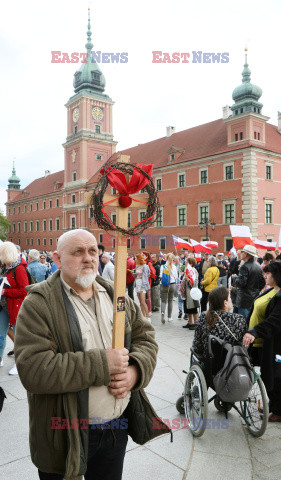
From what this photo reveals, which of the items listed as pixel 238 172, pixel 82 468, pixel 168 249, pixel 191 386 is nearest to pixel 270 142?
pixel 238 172

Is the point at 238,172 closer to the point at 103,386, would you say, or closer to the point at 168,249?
the point at 168,249

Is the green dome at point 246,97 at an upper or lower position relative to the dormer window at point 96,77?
lower

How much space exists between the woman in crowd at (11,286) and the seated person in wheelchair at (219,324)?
8.74 ft

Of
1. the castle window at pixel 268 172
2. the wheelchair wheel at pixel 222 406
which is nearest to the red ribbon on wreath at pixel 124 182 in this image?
the wheelchair wheel at pixel 222 406

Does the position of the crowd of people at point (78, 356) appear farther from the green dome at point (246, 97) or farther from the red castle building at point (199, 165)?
the green dome at point (246, 97)

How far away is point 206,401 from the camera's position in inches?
133

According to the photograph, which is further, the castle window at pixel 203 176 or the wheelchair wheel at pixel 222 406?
the castle window at pixel 203 176

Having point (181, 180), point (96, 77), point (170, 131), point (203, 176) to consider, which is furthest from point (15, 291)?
point (96, 77)

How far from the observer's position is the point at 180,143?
41844mm

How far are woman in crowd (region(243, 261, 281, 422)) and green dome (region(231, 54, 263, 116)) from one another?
106ft

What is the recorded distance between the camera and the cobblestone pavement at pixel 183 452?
2.94 metres

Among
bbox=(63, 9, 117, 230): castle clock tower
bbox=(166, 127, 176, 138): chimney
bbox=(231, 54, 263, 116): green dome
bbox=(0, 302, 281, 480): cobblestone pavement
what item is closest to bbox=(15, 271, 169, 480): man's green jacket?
bbox=(0, 302, 281, 480): cobblestone pavement

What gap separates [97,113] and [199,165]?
24680mm

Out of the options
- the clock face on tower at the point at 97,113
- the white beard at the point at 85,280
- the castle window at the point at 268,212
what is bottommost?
the white beard at the point at 85,280
